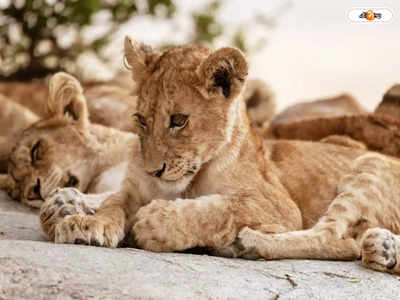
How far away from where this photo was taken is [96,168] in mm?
4297

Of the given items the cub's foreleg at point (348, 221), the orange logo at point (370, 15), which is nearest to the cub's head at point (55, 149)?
the cub's foreleg at point (348, 221)

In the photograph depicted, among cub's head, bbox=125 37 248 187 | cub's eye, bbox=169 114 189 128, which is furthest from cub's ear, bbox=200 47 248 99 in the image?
cub's eye, bbox=169 114 189 128

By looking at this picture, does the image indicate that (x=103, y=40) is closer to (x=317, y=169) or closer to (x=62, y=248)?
(x=317, y=169)

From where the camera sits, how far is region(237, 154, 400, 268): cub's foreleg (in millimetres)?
2865

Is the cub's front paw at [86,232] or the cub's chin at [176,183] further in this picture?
the cub's chin at [176,183]

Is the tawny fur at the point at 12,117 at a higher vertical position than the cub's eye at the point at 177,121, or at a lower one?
lower

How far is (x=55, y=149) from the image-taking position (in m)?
4.18

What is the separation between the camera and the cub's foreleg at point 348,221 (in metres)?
2.87

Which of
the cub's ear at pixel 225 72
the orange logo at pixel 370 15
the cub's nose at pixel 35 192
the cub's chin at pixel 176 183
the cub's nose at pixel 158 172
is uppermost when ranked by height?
the orange logo at pixel 370 15

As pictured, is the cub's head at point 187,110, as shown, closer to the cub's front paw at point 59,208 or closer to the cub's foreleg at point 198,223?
the cub's foreleg at point 198,223

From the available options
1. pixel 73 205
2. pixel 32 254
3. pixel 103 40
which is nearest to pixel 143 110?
pixel 73 205

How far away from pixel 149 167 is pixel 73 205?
0.48m

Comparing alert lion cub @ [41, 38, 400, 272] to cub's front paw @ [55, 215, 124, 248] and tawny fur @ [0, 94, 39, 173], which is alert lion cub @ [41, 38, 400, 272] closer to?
cub's front paw @ [55, 215, 124, 248]
